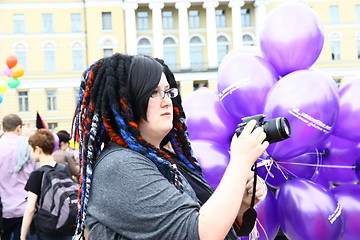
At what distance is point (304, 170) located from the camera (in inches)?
119

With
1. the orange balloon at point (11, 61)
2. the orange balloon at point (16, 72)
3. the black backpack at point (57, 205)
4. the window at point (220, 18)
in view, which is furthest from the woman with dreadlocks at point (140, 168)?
the window at point (220, 18)

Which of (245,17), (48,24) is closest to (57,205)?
(48,24)

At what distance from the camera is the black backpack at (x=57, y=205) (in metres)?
3.54

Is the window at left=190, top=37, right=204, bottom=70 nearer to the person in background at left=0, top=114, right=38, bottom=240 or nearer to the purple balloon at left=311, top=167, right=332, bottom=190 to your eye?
the person in background at left=0, top=114, right=38, bottom=240

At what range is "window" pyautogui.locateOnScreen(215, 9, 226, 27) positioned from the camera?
40.5 metres

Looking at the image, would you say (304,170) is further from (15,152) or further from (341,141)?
(15,152)

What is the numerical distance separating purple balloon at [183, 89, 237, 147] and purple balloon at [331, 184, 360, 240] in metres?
0.84

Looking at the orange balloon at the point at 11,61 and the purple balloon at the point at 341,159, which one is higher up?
the orange balloon at the point at 11,61

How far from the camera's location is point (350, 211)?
9.55ft

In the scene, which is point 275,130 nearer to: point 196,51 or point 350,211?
point 350,211

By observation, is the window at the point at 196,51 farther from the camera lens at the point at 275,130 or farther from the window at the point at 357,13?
the camera lens at the point at 275,130

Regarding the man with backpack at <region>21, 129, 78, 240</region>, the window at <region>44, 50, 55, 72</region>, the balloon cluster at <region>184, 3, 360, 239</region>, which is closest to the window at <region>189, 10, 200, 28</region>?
the window at <region>44, 50, 55, 72</region>

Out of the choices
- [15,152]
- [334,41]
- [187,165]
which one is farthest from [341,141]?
[334,41]

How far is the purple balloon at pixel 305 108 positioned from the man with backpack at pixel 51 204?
1.73m
